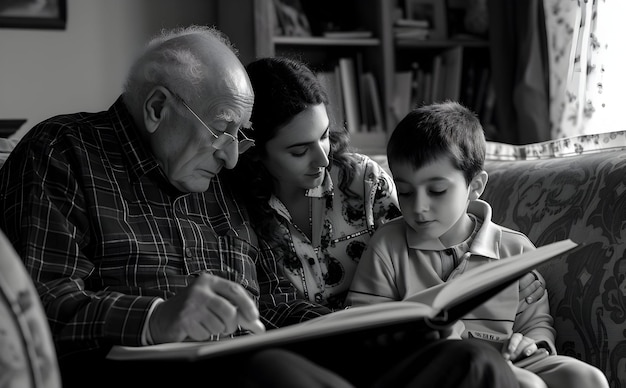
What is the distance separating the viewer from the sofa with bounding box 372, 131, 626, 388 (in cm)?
141

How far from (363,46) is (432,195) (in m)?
2.01

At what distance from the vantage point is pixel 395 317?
102 cm

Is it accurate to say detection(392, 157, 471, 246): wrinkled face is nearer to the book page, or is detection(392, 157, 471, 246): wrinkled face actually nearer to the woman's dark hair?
the woman's dark hair

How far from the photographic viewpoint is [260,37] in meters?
3.05

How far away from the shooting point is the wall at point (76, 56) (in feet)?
9.82

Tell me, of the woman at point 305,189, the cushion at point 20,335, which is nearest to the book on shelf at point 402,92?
the woman at point 305,189

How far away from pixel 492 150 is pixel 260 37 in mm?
1376

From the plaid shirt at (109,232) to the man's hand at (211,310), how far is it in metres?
0.10

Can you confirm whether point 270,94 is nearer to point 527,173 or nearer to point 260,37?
point 527,173

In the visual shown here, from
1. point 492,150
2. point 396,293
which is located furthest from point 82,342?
point 492,150


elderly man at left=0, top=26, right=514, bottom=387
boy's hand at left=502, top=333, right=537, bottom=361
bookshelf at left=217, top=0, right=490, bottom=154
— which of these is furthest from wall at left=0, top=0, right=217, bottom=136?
boy's hand at left=502, top=333, right=537, bottom=361

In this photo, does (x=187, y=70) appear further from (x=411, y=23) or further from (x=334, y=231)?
(x=411, y=23)

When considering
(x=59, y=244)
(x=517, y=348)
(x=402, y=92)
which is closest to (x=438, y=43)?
(x=402, y=92)

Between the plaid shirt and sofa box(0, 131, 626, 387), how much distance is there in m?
0.26
